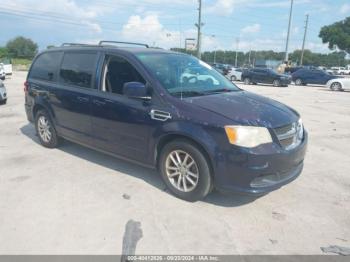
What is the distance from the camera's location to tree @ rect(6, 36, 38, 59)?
9662 cm

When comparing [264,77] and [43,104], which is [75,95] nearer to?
[43,104]

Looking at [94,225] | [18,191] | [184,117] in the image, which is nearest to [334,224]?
[184,117]

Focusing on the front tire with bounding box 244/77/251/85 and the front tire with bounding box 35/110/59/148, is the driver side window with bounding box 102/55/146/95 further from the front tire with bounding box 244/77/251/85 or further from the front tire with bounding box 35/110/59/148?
the front tire with bounding box 244/77/251/85

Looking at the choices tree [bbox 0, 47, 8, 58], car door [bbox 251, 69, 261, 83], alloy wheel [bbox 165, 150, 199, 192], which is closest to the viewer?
alloy wheel [bbox 165, 150, 199, 192]

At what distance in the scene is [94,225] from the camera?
367 cm

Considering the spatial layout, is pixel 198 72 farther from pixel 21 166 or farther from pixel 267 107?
pixel 21 166

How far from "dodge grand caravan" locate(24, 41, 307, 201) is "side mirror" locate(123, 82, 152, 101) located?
0.04ft

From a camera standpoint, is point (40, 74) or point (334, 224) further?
point (40, 74)

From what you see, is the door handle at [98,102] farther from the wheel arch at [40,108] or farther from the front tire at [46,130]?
the front tire at [46,130]

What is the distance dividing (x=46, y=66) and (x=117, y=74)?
2.13m

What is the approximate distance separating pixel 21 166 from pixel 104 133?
157cm

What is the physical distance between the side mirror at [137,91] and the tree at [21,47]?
100929 millimetres

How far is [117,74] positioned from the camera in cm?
493

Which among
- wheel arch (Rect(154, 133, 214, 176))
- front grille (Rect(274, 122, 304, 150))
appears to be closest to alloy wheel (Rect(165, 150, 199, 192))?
wheel arch (Rect(154, 133, 214, 176))
